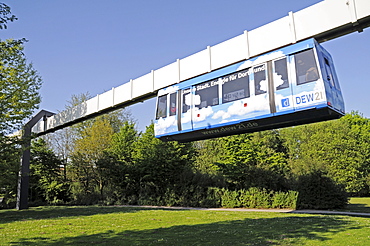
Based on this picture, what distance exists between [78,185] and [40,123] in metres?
9.85

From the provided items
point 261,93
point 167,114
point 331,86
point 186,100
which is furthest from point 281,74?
point 167,114

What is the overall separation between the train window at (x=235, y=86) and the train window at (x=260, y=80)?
1.36ft

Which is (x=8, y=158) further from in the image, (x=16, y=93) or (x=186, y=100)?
(x=186, y=100)

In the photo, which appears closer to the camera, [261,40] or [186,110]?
[261,40]

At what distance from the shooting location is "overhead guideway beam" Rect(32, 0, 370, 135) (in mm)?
11602

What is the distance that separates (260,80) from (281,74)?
91 cm

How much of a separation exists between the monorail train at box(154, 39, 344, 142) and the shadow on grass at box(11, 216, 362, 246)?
164 inches

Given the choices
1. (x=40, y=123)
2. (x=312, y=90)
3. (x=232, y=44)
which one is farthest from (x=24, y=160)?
(x=312, y=90)

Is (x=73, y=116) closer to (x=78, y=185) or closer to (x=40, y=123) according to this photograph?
(x=40, y=123)

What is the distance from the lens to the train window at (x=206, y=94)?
45.7 feet

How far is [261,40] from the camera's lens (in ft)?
44.7

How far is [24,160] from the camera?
2744cm

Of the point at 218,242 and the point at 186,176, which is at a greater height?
the point at 186,176

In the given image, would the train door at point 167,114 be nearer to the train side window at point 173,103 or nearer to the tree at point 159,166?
the train side window at point 173,103
